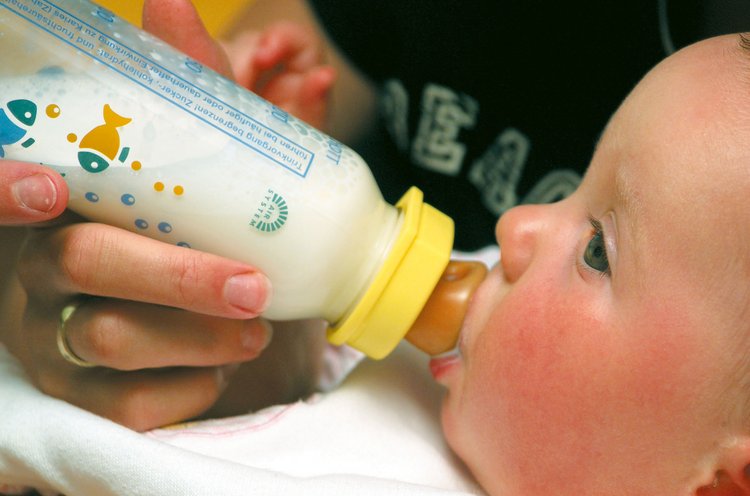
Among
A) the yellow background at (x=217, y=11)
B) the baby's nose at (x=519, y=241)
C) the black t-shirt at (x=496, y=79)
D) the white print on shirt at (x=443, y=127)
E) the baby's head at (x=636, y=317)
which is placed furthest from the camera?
the yellow background at (x=217, y=11)

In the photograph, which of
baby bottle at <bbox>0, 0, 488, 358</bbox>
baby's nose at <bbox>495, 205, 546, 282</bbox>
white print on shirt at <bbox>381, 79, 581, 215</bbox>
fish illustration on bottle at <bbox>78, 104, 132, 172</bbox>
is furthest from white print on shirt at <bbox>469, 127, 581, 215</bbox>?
fish illustration on bottle at <bbox>78, 104, 132, 172</bbox>

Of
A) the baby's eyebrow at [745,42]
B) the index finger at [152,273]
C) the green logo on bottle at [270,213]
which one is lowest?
the index finger at [152,273]

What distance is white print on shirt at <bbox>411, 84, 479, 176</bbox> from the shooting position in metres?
0.97

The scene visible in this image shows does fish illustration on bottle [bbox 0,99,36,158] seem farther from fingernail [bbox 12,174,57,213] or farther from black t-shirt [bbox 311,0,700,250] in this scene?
black t-shirt [bbox 311,0,700,250]

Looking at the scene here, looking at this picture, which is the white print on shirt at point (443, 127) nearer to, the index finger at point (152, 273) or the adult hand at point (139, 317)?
the adult hand at point (139, 317)

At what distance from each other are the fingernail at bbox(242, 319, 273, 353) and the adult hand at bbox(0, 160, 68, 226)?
0.68 ft

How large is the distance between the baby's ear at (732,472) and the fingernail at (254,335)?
392 millimetres

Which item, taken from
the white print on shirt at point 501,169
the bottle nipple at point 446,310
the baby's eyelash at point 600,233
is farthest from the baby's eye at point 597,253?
the white print on shirt at point 501,169

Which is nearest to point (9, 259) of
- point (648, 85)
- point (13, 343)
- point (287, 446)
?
point (13, 343)

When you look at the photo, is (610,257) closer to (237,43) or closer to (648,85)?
(648,85)

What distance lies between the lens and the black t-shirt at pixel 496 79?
2.84 feet

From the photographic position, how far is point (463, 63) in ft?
3.15

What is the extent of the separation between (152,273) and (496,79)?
1.90 ft

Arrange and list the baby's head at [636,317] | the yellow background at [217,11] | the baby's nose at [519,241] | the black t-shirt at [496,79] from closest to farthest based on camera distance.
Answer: the baby's head at [636,317]
the baby's nose at [519,241]
the black t-shirt at [496,79]
the yellow background at [217,11]
